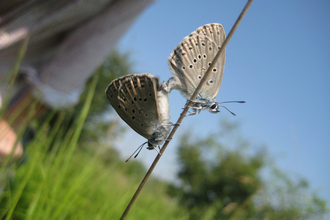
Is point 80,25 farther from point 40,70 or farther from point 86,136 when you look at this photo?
point 86,136

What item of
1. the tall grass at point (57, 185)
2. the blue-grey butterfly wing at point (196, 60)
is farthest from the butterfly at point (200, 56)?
the tall grass at point (57, 185)

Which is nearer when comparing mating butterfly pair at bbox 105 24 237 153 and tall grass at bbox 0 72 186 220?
mating butterfly pair at bbox 105 24 237 153

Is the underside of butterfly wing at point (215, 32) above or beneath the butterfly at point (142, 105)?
above

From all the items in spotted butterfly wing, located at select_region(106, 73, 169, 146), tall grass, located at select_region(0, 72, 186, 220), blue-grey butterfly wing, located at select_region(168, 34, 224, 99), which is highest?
blue-grey butterfly wing, located at select_region(168, 34, 224, 99)

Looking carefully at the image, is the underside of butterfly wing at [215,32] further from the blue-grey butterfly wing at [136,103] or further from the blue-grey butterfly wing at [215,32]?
the blue-grey butterfly wing at [136,103]

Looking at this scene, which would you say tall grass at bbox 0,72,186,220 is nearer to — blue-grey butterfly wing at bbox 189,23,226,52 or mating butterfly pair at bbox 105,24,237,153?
mating butterfly pair at bbox 105,24,237,153

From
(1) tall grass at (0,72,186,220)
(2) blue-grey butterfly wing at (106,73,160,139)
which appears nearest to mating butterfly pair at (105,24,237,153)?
(2) blue-grey butterfly wing at (106,73,160,139)

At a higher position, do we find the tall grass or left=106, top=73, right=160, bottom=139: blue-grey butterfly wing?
left=106, top=73, right=160, bottom=139: blue-grey butterfly wing

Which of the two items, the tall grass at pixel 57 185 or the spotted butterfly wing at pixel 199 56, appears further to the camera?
the tall grass at pixel 57 185
